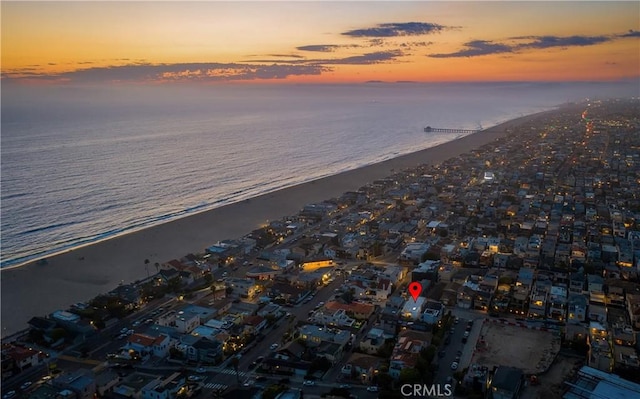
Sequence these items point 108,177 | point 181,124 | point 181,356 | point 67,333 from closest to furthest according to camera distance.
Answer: point 181,356
point 67,333
point 108,177
point 181,124

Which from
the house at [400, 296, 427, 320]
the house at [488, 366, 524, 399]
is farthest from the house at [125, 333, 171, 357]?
the house at [488, 366, 524, 399]

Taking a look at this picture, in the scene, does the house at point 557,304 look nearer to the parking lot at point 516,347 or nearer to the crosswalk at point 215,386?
the parking lot at point 516,347

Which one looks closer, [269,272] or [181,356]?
[181,356]

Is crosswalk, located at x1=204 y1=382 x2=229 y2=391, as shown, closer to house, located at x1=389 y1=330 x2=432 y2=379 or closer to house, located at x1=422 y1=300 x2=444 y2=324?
house, located at x1=389 y1=330 x2=432 y2=379

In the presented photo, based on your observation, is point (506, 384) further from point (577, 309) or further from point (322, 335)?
point (577, 309)

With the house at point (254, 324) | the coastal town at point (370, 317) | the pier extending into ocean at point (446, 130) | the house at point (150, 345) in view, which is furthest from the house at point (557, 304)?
the pier extending into ocean at point (446, 130)

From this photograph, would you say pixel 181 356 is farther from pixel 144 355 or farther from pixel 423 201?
pixel 423 201

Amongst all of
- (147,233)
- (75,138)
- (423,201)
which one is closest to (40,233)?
(147,233)
